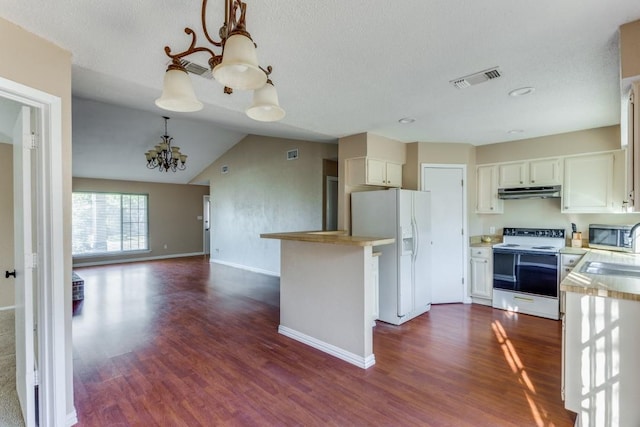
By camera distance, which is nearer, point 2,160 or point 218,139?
point 2,160

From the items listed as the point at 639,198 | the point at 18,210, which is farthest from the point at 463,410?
the point at 18,210

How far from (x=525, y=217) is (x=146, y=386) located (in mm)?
5110

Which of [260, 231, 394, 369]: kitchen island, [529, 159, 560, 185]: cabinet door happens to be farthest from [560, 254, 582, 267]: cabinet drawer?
[260, 231, 394, 369]: kitchen island

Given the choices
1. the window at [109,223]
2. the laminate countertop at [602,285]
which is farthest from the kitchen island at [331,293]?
the window at [109,223]

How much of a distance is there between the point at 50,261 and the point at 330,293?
218 cm

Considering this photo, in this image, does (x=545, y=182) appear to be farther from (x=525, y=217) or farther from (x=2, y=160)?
(x=2, y=160)

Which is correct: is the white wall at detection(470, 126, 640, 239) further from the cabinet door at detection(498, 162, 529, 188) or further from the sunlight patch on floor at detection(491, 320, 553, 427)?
the sunlight patch on floor at detection(491, 320, 553, 427)

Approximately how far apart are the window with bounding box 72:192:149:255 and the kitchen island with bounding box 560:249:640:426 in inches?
392

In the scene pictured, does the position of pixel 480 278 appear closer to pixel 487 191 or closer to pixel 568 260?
pixel 568 260

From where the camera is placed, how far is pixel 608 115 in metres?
3.43

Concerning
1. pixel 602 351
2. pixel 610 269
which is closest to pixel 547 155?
pixel 610 269

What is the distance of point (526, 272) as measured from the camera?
408 centimetres

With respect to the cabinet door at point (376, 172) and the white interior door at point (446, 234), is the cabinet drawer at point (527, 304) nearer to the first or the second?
the white interior door at point (446, 234)

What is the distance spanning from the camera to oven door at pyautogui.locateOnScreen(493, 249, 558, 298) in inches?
153
